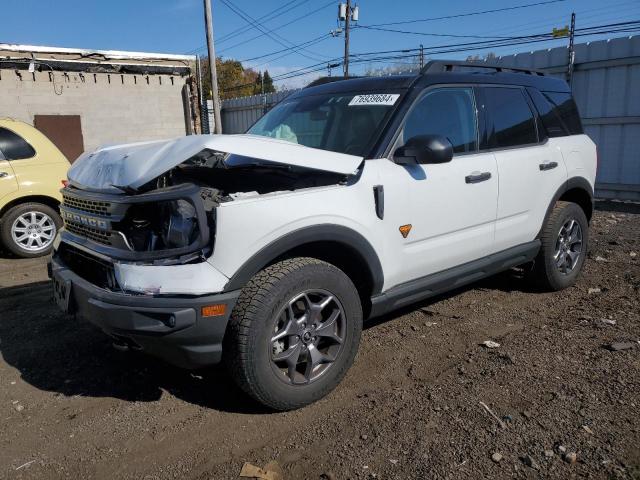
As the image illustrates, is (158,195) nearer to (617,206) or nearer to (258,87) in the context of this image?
(617,206)

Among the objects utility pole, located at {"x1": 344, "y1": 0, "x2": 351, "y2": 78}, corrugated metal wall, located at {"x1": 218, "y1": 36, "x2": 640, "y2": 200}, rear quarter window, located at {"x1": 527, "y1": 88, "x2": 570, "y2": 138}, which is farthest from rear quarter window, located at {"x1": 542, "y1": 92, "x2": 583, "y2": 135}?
utility pole, located at {"x1": 344, "y1": 0, "x2": 351, "y2": 78}

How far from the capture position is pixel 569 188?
15.8ft

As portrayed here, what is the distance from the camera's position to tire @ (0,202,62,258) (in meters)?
6.75

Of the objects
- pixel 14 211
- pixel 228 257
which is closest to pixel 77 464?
pixel 228 257

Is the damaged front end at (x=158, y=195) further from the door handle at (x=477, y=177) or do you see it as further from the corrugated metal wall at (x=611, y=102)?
the corrugated metal wall at (x=611, y=102)

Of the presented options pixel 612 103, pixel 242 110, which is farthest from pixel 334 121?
pixel 242 110

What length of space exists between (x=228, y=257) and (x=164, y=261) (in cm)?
31

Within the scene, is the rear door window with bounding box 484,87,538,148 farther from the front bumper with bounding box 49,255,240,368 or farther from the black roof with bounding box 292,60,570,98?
the front bumper with bounding box 49,255,240,368

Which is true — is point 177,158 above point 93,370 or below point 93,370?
above

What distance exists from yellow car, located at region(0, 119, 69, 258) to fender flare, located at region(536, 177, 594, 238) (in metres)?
5.59

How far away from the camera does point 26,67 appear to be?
14.4m

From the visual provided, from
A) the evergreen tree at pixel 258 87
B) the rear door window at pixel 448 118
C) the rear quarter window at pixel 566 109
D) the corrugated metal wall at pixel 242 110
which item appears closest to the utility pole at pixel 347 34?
the corrugated metal wall at pixel 242 110

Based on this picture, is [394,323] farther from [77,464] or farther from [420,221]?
[77,464]

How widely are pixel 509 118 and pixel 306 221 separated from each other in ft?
7.58
